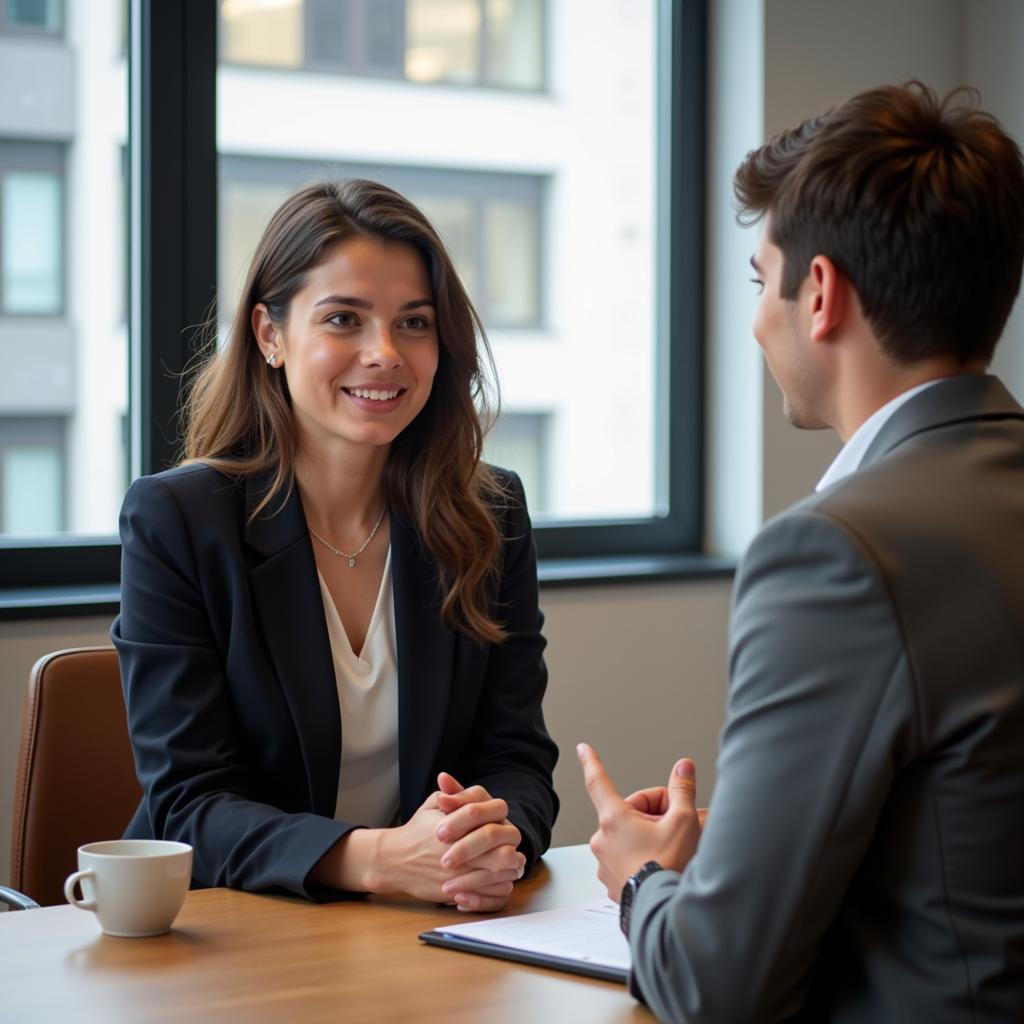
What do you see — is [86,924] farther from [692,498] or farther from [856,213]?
[692,498]

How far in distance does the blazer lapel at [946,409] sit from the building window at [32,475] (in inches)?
99.8

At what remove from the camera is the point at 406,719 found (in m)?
1.98

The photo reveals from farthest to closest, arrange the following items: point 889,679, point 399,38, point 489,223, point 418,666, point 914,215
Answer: point 489,223 → point 399,38 → point 418,666 → point 914,215 → point 889,679

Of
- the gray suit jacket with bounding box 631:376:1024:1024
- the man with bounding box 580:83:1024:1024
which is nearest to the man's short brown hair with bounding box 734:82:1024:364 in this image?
the man with bounding box 580:83:1024:1024

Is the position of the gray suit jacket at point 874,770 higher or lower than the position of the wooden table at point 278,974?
higher

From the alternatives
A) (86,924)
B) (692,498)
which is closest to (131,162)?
(692,498)

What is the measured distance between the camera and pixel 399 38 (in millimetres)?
3787

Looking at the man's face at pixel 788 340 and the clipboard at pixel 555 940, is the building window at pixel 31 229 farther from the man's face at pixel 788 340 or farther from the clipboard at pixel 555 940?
the man's face at pixel 788 340

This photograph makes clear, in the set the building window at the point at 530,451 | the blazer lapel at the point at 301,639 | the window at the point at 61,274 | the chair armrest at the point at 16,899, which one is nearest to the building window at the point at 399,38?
the window at the point at 61,274

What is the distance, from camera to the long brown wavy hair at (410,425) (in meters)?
2.11

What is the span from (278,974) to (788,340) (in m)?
0.71

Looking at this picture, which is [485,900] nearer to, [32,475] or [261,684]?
[261,684]

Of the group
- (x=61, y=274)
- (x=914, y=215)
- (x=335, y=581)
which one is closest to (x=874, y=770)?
(x=914, y=215)

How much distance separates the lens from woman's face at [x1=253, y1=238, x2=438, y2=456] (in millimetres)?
2098
